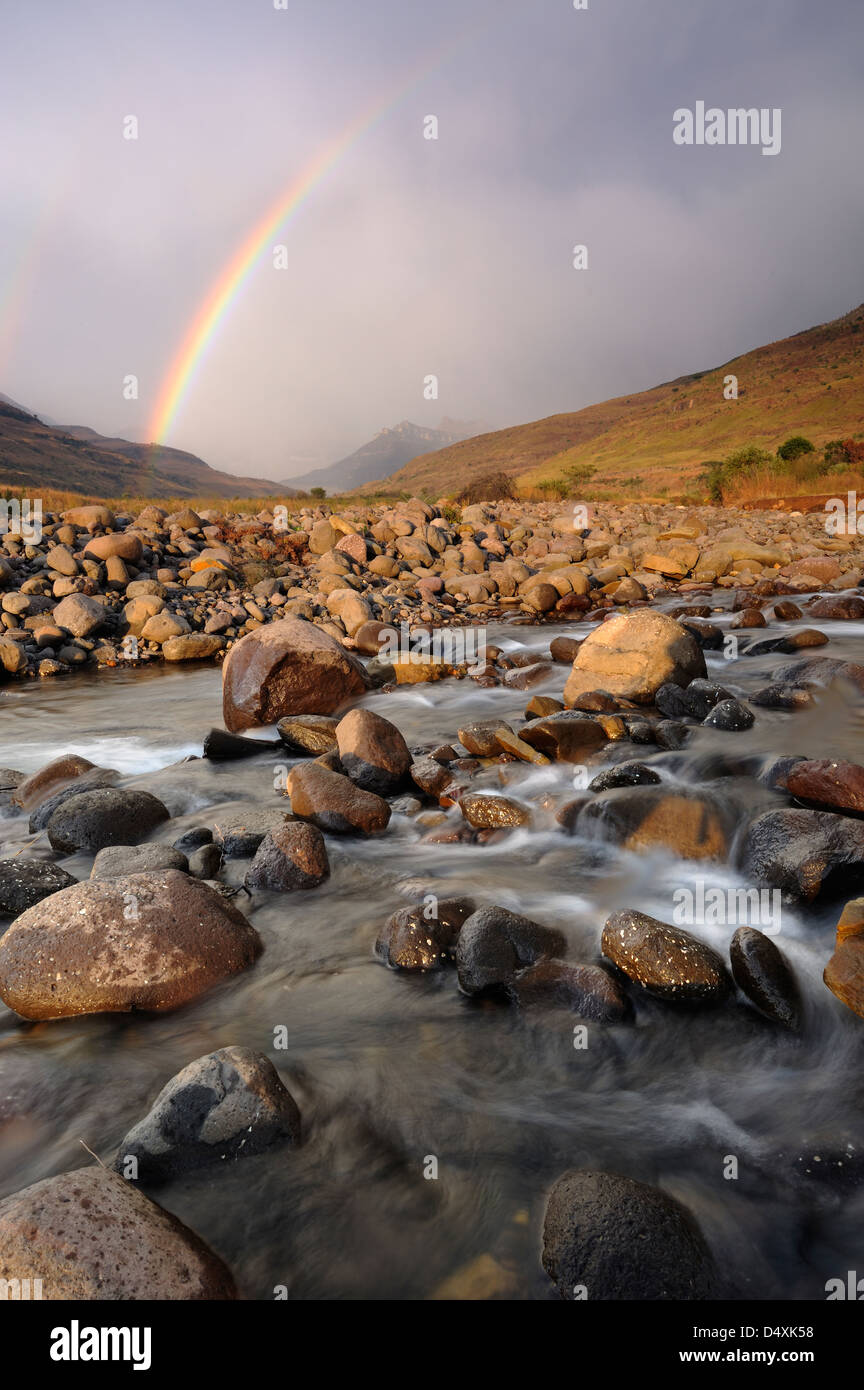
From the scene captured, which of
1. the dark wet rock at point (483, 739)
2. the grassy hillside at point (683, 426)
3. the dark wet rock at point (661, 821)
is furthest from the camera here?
the grassy hillside at point (683, 426)

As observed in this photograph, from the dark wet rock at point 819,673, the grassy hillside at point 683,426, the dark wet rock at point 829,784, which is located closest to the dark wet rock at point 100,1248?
the dark wet rock at point 829,784

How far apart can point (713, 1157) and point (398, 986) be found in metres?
Answer: 1.80

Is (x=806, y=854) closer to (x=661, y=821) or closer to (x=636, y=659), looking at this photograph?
(x=661, y=821)

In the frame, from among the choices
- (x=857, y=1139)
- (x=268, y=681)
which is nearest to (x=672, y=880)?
(x=857, y=1139)

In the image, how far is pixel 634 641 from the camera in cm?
900

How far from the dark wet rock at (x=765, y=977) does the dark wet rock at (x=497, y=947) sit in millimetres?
991

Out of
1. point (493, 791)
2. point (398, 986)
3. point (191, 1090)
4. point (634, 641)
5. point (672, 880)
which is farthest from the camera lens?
point (634, 641)

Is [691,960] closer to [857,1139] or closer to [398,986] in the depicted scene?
[857,1139]

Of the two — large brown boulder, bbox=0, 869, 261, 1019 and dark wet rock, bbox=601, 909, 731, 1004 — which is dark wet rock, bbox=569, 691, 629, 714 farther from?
large brown boulder, bbox=0, 869, 261, 1019

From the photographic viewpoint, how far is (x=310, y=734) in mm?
8211

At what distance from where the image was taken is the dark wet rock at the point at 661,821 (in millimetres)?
5465

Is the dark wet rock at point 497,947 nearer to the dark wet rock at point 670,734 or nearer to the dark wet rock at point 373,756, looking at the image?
the dark wet rock at point 373,756

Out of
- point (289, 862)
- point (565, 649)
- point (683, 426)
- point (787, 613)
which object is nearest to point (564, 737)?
point (289, 862)

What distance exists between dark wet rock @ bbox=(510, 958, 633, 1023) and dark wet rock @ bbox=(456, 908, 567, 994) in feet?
0.30
